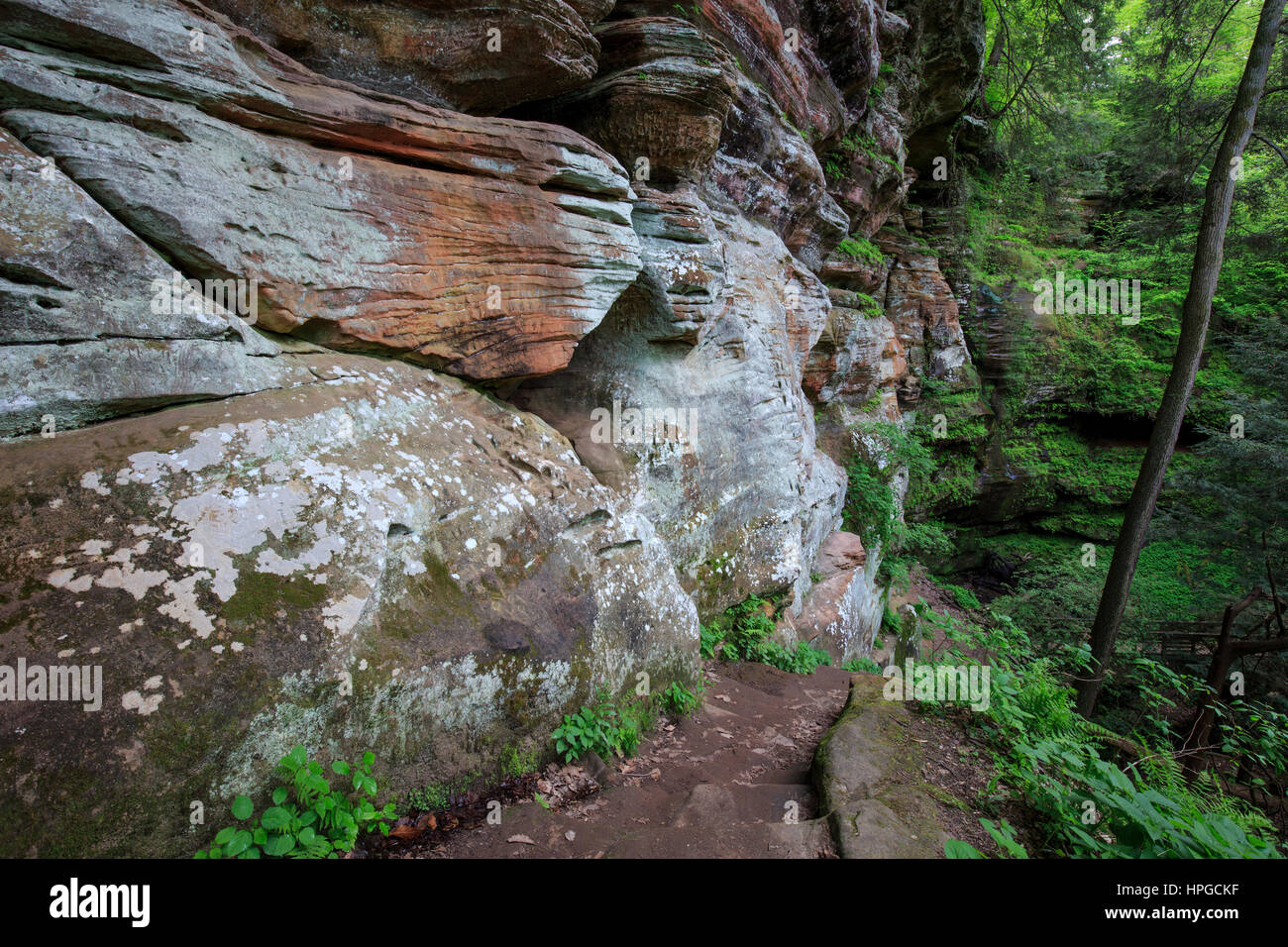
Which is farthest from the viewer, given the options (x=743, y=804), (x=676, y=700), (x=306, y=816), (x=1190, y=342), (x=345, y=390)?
(x=1190, y=342)

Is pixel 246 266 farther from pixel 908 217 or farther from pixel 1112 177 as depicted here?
pixel 1112 177

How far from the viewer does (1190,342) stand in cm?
929

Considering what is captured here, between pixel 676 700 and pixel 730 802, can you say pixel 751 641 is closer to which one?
pixel 676 700

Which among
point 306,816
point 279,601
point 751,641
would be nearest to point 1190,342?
point 751,641

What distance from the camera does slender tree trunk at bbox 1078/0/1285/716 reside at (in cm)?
912

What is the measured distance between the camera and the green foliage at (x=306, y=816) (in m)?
2.69

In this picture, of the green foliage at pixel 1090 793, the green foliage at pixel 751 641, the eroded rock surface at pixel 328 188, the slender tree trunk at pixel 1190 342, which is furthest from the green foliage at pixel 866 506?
the eroded rock surface at pixel 328 188

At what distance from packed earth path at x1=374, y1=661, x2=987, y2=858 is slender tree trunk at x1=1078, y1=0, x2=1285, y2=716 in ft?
21.6

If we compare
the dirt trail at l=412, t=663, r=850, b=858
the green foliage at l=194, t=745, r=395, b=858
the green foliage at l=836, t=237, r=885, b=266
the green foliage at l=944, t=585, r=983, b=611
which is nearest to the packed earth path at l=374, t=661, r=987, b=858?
Result: the dirt trail at l=412, t=663, r=850, b=858

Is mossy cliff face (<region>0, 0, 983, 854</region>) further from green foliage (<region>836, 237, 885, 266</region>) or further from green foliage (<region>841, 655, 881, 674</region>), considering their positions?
green foliage (<region>836, 237, 885, 266</region>)

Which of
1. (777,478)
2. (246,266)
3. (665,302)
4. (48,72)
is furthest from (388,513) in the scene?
(777,478)

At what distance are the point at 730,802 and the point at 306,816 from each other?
2.61m

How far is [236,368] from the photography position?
3846mm

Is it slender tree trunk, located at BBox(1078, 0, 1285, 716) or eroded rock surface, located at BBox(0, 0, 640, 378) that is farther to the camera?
slender tree trunk, located at BBox(1078, 0, 1285, 716)
